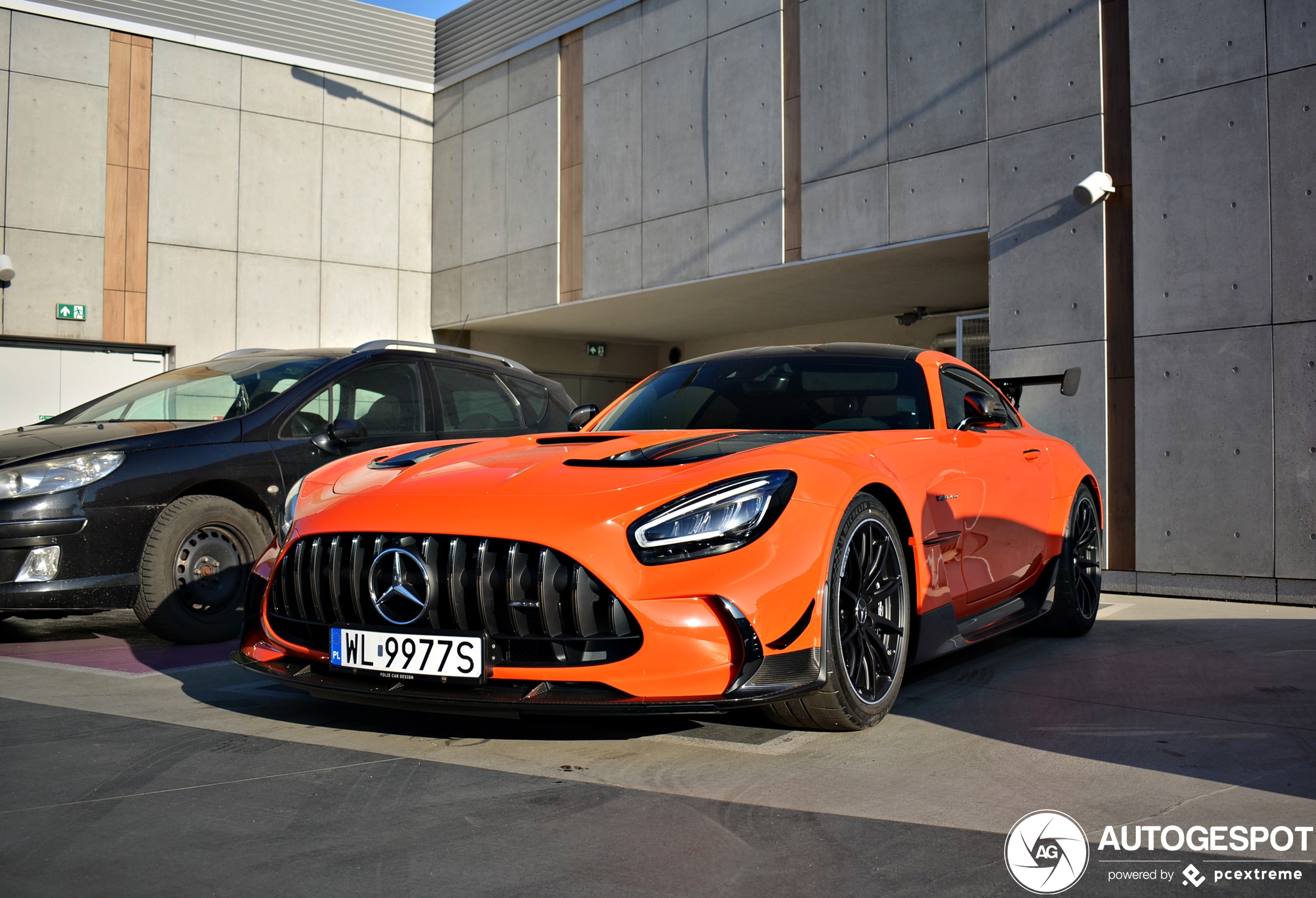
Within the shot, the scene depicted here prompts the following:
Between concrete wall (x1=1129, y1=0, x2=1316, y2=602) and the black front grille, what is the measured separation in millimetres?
7494

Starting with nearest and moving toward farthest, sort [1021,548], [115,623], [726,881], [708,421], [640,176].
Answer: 1. [726,881]
2. [708,421]
3. [1021,548]
4. [115,623]
5. [640,176]

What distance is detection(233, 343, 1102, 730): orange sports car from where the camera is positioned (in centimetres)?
306

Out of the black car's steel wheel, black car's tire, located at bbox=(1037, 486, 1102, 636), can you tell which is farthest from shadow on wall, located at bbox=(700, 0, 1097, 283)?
the black car's steel wheel

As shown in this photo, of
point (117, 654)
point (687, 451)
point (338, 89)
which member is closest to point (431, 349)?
point (117, 654)

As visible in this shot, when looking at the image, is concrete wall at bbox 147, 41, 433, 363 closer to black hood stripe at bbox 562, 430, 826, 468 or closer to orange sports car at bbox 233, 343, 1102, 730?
orange sports car at bbox 233, 343, 1102, 730

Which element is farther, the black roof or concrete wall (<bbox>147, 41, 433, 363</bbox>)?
concrete wall (<bbox>147, 41, 433, 363</bbox>)

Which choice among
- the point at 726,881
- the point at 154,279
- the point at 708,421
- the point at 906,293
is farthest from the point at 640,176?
the point at 726,881

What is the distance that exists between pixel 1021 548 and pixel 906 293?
10733 mm

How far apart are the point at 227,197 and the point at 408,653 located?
51.9 ft

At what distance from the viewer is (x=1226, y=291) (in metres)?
8.87

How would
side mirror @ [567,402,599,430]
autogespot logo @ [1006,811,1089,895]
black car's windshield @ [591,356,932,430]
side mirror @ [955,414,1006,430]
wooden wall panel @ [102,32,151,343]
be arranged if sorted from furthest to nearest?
1. wooden wall panel @ [102,32,151,343]
2. side mirror @ [567,402,599,430]
3. side mirror @ [955,414,1006,430]
4. black car's windshield @ [591,356,932,430]
5. autogespot logo @ [1006,811,1089,895]

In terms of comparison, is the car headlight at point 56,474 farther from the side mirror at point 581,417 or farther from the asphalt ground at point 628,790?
the side mirror at point 581,417

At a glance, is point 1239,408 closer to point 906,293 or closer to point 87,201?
point 906,293

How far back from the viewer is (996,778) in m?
3.12
